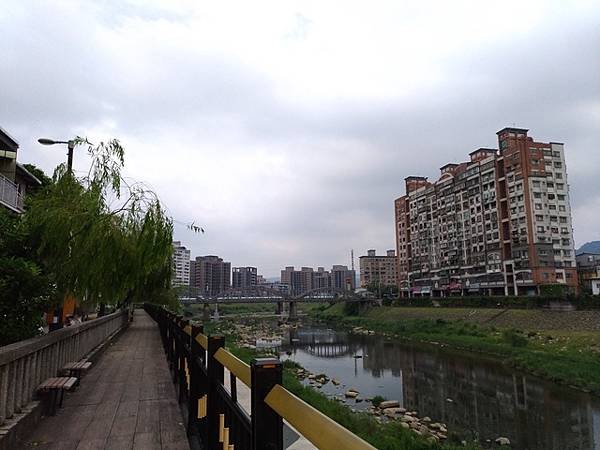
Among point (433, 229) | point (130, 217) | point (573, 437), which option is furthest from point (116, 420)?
point (433, 229)

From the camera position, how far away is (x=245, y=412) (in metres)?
2.53

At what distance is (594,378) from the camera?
19812 mm

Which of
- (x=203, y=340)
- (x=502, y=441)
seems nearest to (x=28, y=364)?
(x=203, y=340)

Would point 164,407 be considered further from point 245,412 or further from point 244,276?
point 244,276

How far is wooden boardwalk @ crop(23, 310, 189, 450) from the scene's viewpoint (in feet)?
Result: 14.8

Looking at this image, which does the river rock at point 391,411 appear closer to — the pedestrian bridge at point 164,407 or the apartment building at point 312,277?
the pedestrian bridge at point 164,407

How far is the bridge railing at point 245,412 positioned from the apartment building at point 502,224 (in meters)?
52.3

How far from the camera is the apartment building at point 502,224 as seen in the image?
50.5 m

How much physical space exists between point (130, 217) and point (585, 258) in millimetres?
71726

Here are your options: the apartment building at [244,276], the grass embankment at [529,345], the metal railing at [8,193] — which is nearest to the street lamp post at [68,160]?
the metal railing at [8,193]

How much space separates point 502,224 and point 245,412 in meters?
58.3

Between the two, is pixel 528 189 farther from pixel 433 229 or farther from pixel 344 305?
pixel 344 305

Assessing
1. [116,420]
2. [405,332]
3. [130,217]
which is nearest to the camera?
[116,420]

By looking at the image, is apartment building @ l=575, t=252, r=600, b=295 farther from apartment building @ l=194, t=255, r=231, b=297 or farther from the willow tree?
apartment building @ l=194, t=255, r=231, b=297
